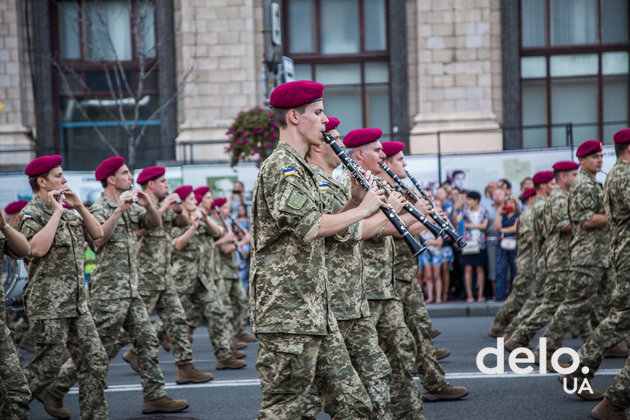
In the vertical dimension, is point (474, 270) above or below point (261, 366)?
below

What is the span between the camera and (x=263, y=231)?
4684mm

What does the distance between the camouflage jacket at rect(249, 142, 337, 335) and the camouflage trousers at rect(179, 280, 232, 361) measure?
226 inches

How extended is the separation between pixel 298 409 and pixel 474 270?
11923 millimetres

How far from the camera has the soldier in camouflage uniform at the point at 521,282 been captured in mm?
11438

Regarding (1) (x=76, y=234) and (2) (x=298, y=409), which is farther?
(1) (x=76, y=234)

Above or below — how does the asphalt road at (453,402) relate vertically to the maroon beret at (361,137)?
below

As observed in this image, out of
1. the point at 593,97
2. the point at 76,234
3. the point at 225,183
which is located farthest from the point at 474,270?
the point at 76,234

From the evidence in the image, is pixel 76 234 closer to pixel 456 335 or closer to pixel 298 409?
pixel 298 409

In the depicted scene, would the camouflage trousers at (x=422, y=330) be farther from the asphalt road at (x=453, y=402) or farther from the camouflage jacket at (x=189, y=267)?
the camouflage jacket at (x=189, y=267)

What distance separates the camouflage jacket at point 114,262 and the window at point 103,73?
46.4 ft

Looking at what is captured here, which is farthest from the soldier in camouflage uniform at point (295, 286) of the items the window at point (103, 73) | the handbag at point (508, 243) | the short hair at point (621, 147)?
the window at point (103, 73)

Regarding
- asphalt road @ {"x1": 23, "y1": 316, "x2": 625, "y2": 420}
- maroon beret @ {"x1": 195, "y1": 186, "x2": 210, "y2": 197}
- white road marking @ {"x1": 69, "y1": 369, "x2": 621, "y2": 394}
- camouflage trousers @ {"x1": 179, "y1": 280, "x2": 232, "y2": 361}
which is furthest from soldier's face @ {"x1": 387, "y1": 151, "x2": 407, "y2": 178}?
maroon beret @ {"x1": 195, "y1": 186, "x2": 210, "y2": 197}

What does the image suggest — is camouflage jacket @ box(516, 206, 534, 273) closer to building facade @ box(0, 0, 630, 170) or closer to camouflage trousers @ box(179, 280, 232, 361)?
camouflage trousers @ box(179, 280, 232, 361)

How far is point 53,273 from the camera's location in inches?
281
